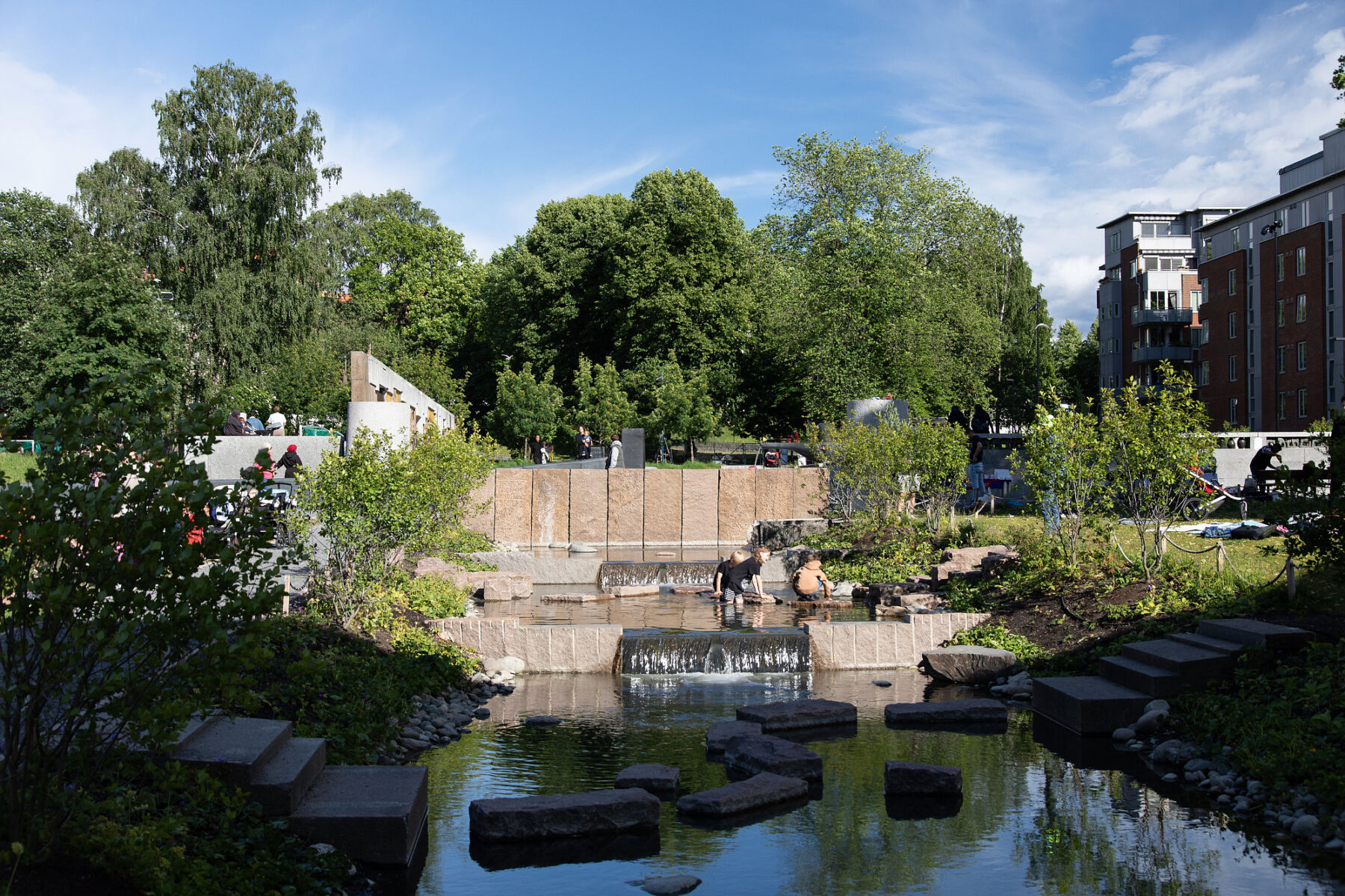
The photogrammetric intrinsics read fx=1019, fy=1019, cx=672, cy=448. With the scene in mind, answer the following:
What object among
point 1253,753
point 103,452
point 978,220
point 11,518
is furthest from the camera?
point 978,220

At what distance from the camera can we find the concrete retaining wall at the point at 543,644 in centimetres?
1154

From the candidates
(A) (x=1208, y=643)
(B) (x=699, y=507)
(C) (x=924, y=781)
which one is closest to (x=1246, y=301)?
(B) (x=699, y=507)

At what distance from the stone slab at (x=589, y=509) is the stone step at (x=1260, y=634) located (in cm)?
1742

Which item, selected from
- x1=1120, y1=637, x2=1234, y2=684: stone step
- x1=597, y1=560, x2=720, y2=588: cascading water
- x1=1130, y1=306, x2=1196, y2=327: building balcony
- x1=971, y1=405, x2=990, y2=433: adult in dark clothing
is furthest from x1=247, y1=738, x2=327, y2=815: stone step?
x1=1130, y1=306, x2=1196, y2=327: building balcony

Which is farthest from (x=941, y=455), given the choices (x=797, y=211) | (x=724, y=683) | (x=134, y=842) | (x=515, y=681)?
(x=797, y=211)

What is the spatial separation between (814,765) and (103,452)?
5.36 meters

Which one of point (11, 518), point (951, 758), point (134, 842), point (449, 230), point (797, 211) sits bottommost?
point (951, 758)

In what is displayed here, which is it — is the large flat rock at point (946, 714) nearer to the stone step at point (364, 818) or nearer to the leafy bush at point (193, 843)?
the stone step at point (364, 818)

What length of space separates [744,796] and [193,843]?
11.4ft

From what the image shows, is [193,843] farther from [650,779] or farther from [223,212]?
[223,212]

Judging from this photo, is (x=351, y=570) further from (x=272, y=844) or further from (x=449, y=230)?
(x=449, y=230)

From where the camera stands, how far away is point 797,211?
136ft

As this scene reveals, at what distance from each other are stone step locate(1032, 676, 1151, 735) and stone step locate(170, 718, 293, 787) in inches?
252

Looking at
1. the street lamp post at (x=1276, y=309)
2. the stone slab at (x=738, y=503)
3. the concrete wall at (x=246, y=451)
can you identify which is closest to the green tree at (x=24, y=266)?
the concrete wall at (x=246, y=451)
